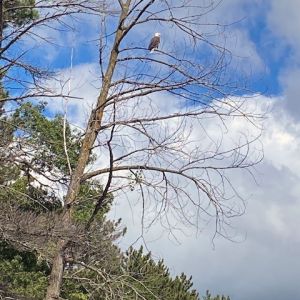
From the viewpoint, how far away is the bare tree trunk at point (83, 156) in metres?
7.48

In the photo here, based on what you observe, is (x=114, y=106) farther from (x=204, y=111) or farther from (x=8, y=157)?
(x=8, y=157)

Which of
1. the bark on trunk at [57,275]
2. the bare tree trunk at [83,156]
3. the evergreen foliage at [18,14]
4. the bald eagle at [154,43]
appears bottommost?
the bark on trunk at [57,275]

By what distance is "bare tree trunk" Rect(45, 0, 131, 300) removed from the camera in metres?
7.48

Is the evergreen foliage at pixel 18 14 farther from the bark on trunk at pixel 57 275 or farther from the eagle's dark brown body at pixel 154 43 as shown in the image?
the bark on trunk at pixel 57 275

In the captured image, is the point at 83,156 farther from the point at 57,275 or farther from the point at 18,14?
the point at 18,14

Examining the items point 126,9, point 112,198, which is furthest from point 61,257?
point 126,9

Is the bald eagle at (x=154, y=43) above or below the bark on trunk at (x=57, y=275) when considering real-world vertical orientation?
above

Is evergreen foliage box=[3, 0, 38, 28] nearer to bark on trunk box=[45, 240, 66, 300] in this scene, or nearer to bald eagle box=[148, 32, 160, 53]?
bald eagle box=[148, 32, 160, 53]

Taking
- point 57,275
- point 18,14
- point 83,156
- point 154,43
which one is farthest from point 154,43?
point 18,14

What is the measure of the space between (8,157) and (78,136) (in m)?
0.94

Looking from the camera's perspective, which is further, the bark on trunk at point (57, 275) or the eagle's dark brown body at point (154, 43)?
the eagle's dark brown body at point (154, 43)

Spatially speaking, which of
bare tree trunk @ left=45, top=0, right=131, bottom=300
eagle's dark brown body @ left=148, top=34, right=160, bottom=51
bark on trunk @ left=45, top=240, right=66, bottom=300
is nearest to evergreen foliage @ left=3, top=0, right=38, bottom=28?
bare tree trunk @ left=45, top=0, right=131, bottom=300

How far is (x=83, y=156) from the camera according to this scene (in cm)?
800

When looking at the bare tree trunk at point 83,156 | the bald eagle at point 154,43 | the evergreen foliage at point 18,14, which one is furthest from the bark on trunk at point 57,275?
the evergreen foliage at point 18,14
